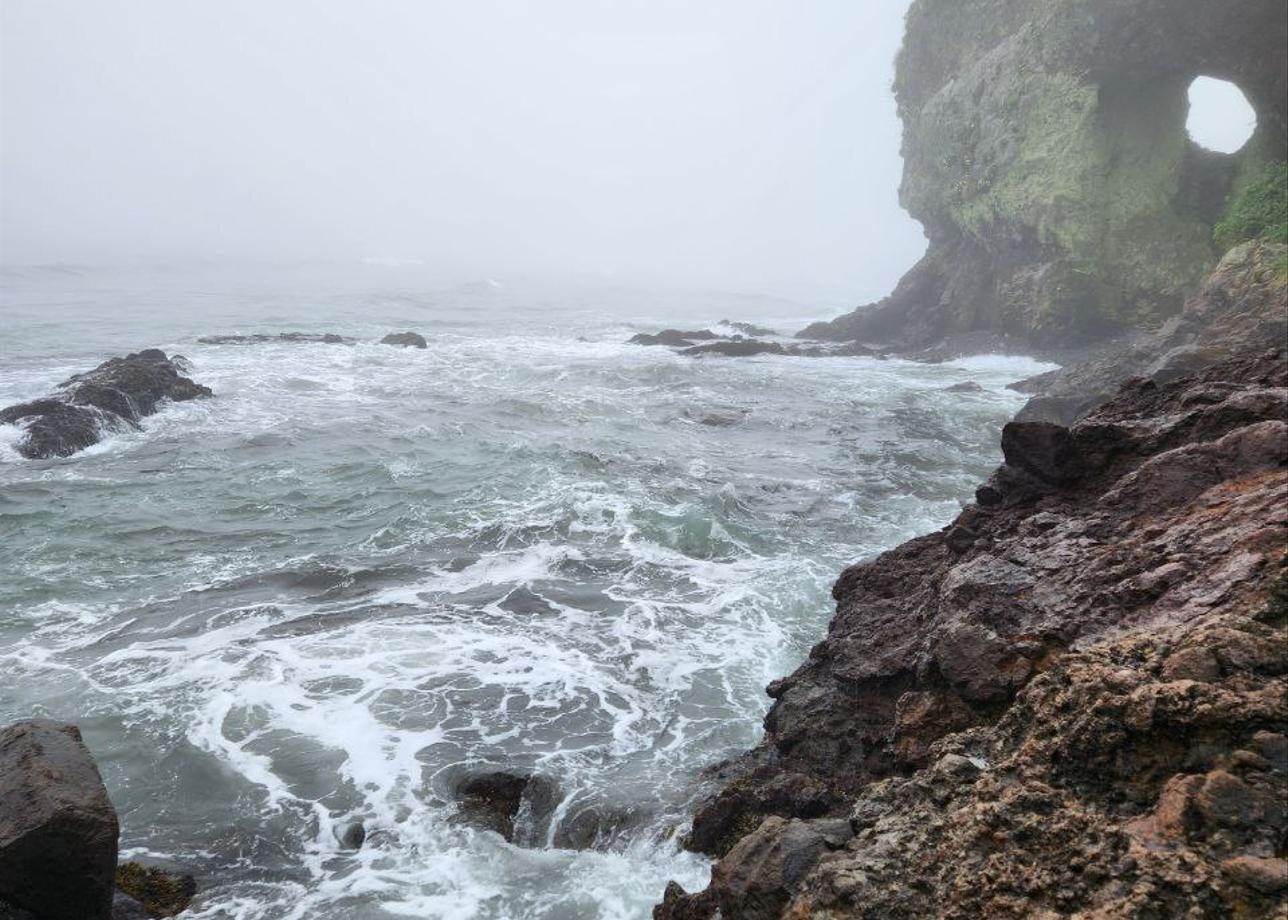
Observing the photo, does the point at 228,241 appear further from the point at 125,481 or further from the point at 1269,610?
the point at 1269,610

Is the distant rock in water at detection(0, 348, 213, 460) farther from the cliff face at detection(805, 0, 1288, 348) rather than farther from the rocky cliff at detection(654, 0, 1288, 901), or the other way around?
the cliff face at detection(805, 0, 1288, 348)

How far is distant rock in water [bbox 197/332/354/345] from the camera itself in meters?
35.6

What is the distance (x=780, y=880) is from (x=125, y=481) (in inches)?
680

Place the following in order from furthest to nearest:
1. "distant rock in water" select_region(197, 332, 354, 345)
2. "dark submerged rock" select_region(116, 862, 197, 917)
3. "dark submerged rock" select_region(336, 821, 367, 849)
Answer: "distant rock in water" select_region(197, 332, 354, 345) < "dark submerged rock" select_region(336, 821, 367, 849) < "dark submerged rock" select_region(116, 862, 197, 917)

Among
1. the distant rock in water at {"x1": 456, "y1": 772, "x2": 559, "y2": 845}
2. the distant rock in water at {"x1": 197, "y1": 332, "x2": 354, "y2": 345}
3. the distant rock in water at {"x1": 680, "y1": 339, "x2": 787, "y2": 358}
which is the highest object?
the distant rock in water at {"x1": 680, "y1": 339, "x2": 787, "y2": 358}

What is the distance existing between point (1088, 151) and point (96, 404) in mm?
33530

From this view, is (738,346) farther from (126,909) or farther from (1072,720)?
(1072,720)

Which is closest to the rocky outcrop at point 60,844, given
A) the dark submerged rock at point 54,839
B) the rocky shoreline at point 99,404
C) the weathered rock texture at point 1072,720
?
the dark submerged rock at point 54,839

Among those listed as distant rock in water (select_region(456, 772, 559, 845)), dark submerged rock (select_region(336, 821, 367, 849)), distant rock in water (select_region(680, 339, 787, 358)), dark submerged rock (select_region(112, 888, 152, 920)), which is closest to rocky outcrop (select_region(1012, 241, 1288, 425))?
distant rock in water (select_region(456, 772, 559, 845))

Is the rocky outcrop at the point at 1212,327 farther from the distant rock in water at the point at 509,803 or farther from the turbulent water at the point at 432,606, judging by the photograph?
the distant rock in water at the point at 509,803

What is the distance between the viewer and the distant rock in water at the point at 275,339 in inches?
1401

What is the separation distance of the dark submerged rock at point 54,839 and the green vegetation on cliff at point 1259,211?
1036 inches

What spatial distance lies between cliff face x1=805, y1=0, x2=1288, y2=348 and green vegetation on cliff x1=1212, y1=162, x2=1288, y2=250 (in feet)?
6.92

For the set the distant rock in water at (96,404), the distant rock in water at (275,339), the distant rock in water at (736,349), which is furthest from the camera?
the distant rock in water at (736,349)
